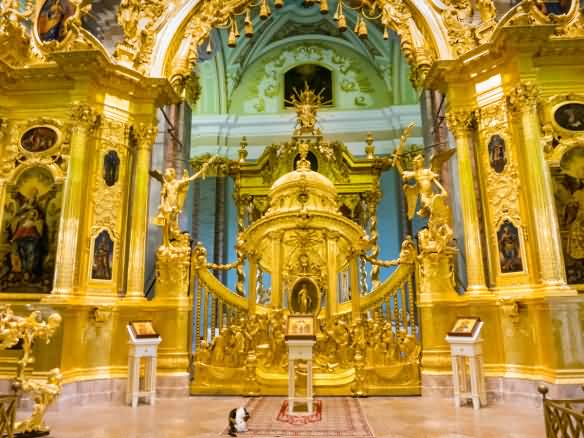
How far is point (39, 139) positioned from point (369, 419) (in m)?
7.00

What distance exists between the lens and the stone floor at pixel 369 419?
16.5 feet

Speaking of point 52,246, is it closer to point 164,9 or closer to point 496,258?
point 164,9

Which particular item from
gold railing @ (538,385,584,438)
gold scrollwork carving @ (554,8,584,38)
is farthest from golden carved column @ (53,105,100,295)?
gold scrollwork carving @ (554,8,584,38)

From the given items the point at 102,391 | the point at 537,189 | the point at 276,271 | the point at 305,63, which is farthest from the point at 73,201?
the point at 305,63

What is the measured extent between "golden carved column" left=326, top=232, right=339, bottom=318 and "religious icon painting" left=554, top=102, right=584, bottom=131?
13.7 ft

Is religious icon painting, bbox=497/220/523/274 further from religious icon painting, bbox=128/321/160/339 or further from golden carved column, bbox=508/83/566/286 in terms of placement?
religious icon painting, bbox=128/321/160/339

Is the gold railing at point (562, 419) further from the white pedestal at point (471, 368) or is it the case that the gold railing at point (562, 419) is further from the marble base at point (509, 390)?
the marble base at point (509, 390)

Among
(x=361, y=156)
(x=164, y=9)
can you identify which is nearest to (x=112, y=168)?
(x=164, y=9)

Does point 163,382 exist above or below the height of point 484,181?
below

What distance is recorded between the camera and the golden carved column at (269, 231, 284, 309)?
→ 27.7ft

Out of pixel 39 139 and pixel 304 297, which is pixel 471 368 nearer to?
pixel 304 297

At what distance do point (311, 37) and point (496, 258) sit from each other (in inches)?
482

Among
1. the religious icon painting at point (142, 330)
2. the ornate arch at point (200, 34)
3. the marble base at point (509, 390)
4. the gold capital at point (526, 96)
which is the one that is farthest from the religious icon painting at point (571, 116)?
the religious icon painting at point (142, 330)

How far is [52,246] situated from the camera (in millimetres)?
7496
